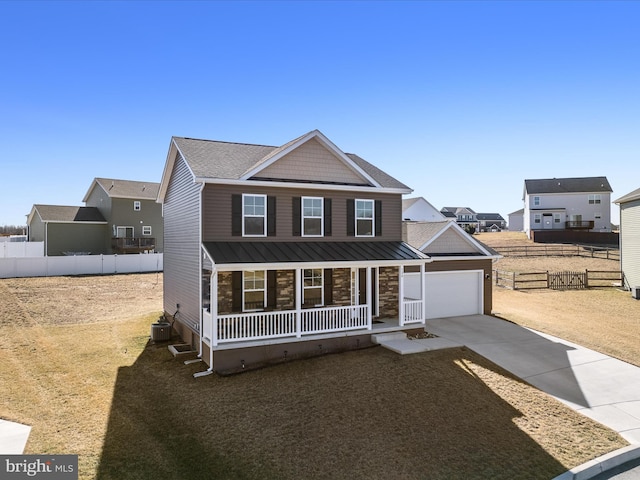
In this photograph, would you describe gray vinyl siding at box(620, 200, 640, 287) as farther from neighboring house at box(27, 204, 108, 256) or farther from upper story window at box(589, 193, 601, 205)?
neighboring house at box(27, 204, 108, 256)

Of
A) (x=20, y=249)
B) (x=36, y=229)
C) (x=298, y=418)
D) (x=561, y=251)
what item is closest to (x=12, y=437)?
(x=298, y=418)

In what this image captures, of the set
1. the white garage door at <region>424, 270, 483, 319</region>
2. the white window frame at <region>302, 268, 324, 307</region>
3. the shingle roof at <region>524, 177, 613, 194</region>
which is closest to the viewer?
the white window frame at <region>302, 268, 324, 307</region>

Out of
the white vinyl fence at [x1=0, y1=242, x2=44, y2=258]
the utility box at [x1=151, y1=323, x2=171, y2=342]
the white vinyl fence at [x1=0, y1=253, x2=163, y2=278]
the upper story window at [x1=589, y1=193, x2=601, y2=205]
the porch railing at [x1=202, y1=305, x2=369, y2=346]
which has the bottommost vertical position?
the utility box at [x1=151, y1=323, x2=171, y2=342]

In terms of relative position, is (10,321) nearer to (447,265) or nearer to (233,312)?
(233,312)

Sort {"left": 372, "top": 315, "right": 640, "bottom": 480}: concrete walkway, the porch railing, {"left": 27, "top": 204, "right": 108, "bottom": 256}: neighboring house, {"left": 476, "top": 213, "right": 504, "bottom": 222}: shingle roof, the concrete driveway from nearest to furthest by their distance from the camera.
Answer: {"left": 372, "top": 315, "right": 640, "bottom": 480}: concrete walkway
the concrete driveway
the porch railing
{"left": 27, "top": 204, "right": 108, "bottom": 256}: neighboring house
{"left": 476, "top": 213, "right": 504, "bottom": 222}: shingle roof

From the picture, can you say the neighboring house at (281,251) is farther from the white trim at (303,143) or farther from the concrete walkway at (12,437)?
the concrete walkway at (12,437)

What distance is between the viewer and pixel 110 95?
22.2m

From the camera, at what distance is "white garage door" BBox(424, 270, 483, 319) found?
1922 centimetres

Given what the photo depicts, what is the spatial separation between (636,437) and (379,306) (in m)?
9.64

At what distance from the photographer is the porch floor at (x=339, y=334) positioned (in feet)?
41.7

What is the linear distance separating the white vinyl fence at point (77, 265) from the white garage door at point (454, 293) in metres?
25.6

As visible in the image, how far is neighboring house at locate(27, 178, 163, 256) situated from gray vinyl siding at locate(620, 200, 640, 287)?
40.9 meters

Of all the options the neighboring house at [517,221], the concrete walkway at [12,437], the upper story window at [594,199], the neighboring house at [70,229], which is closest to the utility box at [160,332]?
the concrete walkway at [12,437]

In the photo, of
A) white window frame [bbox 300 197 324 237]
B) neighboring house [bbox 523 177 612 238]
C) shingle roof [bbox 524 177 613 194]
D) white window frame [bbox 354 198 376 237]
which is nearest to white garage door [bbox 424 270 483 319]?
white window frame [bbox 354 198 376 237]
